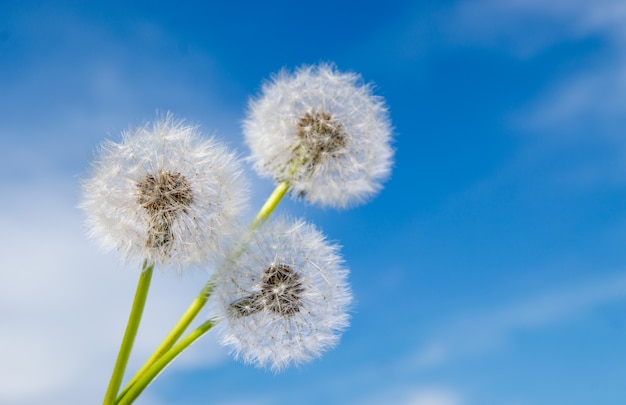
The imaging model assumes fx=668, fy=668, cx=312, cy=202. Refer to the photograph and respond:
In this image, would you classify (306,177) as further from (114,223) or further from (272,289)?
(114,223)

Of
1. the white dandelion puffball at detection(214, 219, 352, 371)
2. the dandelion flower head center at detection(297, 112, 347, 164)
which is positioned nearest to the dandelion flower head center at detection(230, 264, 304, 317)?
the white dandelion puffball at detection(214, 219, 352, 371)

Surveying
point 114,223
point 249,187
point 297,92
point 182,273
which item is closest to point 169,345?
point 182,273

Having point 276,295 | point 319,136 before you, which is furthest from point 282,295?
point 319,136

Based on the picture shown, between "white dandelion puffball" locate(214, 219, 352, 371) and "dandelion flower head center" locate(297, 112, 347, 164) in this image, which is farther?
"dandelion flower head center" locate(297, 112, 347, 164)

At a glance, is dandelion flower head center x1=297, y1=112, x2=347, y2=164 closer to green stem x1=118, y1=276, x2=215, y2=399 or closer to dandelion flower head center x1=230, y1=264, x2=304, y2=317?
dandelion flower head center x1=230, y1=264, x2=304, y2=317

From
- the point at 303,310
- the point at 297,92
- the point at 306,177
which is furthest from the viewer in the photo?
the point at 297,92

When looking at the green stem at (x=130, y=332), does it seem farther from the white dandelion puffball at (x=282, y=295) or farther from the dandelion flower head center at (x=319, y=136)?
the dandelion flower head center at (x=319, y=136)

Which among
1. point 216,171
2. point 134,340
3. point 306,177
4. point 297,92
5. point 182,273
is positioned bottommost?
point 134,340
